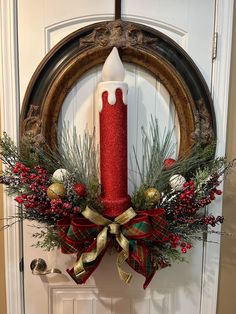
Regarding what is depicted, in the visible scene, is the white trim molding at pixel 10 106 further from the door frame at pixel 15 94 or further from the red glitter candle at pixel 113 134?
the red glitter candle at pixel 113 134

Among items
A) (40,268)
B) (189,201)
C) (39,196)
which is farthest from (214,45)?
(40,268)

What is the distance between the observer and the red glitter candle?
3.24ft

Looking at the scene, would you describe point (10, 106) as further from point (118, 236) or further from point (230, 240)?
point (230, 240)

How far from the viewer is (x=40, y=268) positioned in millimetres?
1162

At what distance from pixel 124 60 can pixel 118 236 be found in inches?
26.5

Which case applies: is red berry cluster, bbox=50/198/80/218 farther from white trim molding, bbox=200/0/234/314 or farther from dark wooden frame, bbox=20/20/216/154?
white trim molding, bbox=200/0/234/314

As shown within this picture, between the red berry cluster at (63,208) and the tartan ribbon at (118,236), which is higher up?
the red berry cluster at (63,208)

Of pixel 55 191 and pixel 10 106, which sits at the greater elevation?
pixel 10 106

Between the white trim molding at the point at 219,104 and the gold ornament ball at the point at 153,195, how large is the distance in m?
0.33

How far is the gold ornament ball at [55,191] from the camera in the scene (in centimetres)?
94

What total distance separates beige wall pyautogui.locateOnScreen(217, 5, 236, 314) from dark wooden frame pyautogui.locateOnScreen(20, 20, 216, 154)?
0.32ft

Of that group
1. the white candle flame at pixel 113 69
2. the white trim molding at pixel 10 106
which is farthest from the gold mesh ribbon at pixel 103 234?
the white candle flame at pixel 113 69

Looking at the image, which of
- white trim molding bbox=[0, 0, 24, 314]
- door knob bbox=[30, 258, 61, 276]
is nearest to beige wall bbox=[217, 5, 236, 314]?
door knob bbox=[30, 258, 61, 276]

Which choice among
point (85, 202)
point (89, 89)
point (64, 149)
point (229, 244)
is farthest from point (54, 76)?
point (229, 244)
